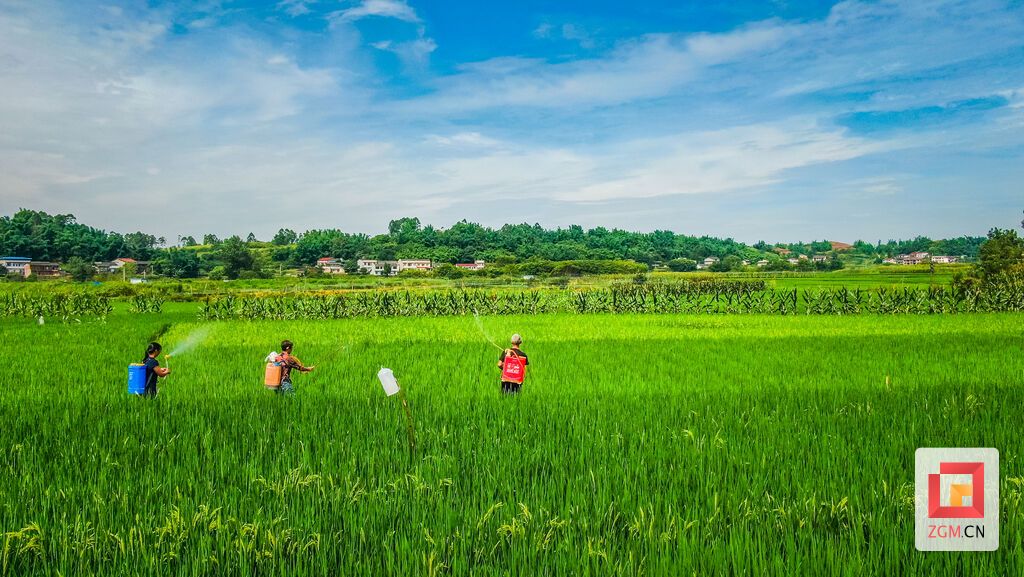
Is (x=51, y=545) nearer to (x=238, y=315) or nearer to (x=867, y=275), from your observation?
(x=238, y=315)

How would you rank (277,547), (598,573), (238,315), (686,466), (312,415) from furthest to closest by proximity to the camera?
(238,315), (312,415), (686,466), (277,547), (598,573)

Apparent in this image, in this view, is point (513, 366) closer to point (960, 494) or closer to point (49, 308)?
point (960, 494)

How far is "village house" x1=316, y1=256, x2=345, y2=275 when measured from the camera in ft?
286

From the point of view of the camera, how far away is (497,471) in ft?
15.6

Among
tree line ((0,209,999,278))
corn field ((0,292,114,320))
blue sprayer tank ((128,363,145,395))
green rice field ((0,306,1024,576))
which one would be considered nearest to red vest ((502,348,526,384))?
green rice field ((0,306,1024,576))

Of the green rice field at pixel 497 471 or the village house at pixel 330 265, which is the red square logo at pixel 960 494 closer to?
the green rice field at pixel 497 471

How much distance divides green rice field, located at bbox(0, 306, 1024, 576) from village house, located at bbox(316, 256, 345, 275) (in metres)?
78.4

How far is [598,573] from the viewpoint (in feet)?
10.4

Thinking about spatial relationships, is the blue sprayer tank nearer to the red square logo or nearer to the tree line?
the red square logo

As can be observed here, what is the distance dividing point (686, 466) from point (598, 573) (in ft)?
6.94

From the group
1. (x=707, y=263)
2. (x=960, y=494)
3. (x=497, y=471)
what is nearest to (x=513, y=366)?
(x=497, y=471)

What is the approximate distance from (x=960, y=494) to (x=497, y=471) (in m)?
2.98

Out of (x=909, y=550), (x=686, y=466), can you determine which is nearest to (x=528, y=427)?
(x=686, y=466)

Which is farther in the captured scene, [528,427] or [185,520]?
[528,427]
